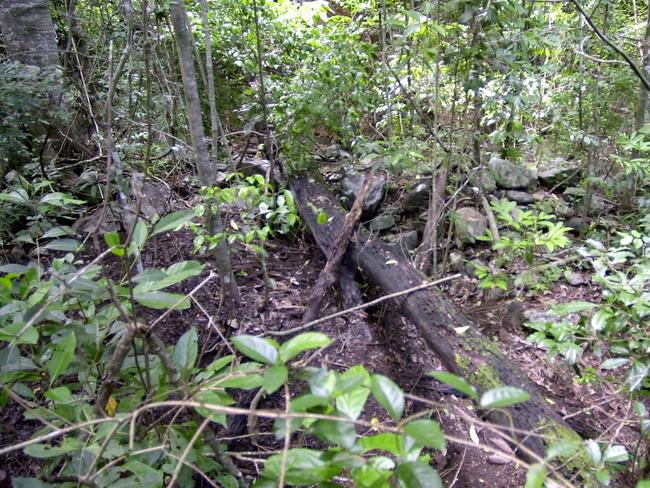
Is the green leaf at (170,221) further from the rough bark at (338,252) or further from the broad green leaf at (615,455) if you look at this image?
the rough bark at (338,252)

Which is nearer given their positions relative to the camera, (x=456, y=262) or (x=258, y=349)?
(x=258, y=349)

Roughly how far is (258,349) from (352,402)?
18 cm

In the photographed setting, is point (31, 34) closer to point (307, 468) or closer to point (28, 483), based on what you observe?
point (28, 483)

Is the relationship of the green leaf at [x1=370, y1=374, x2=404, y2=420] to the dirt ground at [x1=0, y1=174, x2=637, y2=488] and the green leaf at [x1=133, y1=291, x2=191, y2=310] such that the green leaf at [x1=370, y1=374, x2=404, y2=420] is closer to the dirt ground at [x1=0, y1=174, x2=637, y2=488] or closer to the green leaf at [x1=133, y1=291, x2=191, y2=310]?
the green leaf at [x1=133, y1=291, x2=191, y2=310]

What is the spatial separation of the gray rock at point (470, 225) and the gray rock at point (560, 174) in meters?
1.01

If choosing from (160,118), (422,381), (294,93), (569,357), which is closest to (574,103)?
(294,93)

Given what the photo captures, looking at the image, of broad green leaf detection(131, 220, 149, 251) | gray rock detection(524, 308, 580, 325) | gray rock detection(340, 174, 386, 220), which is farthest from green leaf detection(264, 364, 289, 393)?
gray rock detection(340, 174, 386, 220)

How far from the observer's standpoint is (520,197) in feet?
13.2

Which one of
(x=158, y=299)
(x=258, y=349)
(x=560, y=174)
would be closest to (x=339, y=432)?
(x=258, y=349)

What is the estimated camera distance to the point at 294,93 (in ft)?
10.9

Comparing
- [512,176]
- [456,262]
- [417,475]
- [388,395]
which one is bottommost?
[456,262]

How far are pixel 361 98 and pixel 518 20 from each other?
3.85 feet

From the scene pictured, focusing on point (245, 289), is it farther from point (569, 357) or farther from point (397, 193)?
point (569, 357)

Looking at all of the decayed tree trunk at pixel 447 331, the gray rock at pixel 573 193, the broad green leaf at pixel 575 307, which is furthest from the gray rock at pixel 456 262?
the broad green leaf at pixel 575 307
